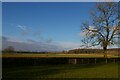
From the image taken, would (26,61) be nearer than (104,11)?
Yes

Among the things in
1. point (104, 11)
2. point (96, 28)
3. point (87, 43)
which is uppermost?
point (104, 11)

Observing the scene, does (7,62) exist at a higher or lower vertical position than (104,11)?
lower

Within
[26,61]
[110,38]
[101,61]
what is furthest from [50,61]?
[110,38]

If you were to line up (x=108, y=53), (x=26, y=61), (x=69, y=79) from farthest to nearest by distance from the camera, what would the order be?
(x=108, y=53)
(x=26, y=61)
(x=69, y=79)

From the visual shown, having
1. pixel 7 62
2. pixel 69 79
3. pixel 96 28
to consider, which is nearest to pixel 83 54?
pixel 96 28

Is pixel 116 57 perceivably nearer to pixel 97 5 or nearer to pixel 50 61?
pixel 97 5

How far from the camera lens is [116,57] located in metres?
30.9

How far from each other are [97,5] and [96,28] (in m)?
2.88

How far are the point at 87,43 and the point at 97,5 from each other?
16.1ft

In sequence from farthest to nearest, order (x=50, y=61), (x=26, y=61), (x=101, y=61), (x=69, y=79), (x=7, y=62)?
1. (x=101, y=61)
2. (x=50, y=61)
3. (x=26, y=61)
4. (x=7, y=62)
5. (x=69, y=79)

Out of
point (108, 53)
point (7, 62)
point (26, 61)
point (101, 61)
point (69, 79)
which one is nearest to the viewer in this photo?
point (69, 79)

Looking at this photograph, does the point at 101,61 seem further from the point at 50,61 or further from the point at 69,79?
the point at 69,79

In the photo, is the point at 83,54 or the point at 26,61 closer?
the point at 26,61

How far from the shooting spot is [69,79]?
11633 mm
